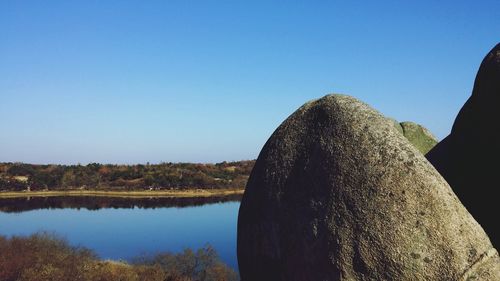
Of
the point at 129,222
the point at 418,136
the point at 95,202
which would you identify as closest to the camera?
the point at 418,136

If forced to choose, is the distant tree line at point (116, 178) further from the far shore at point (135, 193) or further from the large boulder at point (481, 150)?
the large boulder at point (481, 150)

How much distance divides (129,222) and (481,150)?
155 feet

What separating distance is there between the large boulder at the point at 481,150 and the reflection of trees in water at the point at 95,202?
56.9 metres

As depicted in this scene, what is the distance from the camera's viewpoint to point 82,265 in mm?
24031

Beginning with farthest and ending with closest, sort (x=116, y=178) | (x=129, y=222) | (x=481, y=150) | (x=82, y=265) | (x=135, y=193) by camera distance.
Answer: (x=116, y=178) < (x=135, y=193) < (x=129, y=222) < (x=82, y=265) < (x=481, y=150)

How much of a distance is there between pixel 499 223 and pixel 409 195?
2520 mm

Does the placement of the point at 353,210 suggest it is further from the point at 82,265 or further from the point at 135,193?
the point at 135,193

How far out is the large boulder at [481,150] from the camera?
22.8 ft

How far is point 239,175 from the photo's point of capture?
92.9m

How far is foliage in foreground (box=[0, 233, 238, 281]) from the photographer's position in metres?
21.6

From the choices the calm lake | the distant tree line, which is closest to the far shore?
the distant tree line

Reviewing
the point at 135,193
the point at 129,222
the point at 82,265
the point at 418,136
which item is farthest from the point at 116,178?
the point at 418,136

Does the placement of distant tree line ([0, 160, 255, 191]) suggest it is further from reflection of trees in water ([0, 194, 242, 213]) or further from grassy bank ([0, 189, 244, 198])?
reflection of trees in water ([0, 194, 242, 213])

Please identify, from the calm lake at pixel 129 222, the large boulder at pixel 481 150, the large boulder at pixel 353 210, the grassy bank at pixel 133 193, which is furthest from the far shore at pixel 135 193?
the large boulder at pixel 353 210
